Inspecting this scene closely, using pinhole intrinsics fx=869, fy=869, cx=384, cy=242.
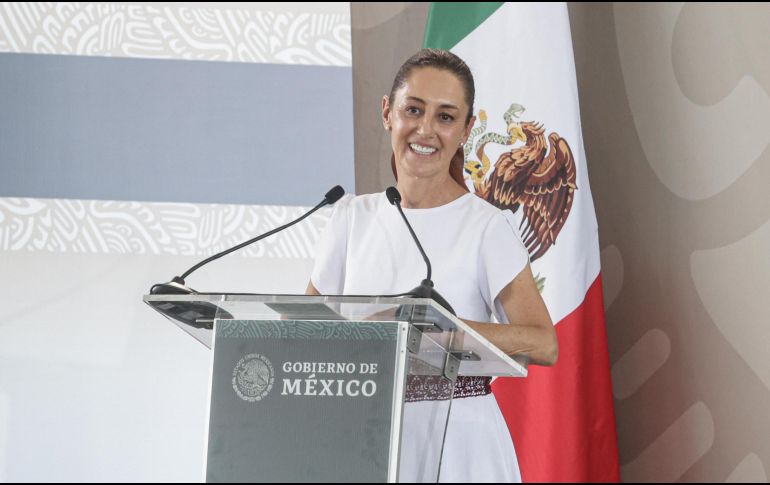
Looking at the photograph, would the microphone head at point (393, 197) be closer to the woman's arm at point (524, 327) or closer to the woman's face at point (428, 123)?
the woman's arm at point (524, 327)

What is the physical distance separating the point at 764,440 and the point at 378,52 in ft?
5.69

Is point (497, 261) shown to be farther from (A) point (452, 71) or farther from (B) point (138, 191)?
(B) point (138, 191)

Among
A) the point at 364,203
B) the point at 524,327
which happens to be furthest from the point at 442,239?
the point at 524,327

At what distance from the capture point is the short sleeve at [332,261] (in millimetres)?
2008

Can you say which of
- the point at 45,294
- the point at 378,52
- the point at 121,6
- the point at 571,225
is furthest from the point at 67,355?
the point at 571,225

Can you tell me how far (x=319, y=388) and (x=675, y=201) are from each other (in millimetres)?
2139

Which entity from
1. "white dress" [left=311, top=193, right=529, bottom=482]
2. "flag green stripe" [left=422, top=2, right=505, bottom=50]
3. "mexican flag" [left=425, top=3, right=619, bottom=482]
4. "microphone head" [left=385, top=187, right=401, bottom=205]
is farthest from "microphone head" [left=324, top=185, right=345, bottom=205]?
"flag green stripe" [left=422, top=2, right=505, bottom=50]

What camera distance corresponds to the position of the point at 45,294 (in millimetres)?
2562

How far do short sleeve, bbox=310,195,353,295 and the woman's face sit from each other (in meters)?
0.21

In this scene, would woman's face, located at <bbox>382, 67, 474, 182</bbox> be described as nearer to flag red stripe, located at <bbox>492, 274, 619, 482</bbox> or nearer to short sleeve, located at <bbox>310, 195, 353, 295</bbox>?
short sleeve, located at <bbox>310, 195, 353, 295</bbox>

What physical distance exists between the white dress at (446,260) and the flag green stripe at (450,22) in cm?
114

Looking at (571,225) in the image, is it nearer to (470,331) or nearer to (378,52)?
(378,52)

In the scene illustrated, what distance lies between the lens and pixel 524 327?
1.65m

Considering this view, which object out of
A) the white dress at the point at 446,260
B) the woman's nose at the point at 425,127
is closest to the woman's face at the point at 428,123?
the woman's nose at the point at 425,127
